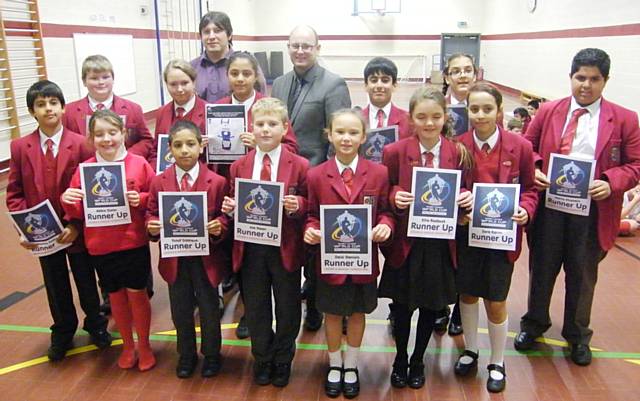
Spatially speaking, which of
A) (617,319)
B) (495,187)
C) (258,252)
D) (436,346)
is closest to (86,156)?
(258,252)

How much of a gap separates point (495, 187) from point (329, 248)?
2.81 ft

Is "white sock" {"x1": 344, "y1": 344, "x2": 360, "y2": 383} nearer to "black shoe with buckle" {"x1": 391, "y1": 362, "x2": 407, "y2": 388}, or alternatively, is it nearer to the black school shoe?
"black shoe with buckle" {"x1": 391, "y1": 362, "x2": 407, "y2": 388}

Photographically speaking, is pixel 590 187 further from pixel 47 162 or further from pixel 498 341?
pixel 47 162

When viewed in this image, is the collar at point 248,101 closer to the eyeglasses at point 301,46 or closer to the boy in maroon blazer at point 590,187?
the eyeglasses at point 301,46

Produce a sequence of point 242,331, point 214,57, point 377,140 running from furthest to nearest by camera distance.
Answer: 1. point 214,57
2. point 242,331
3. point 377,140

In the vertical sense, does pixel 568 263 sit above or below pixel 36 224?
below

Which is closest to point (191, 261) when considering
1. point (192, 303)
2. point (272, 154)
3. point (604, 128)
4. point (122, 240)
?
point (192, 303)

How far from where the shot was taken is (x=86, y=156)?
2.71 meters

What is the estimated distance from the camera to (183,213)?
243 cm

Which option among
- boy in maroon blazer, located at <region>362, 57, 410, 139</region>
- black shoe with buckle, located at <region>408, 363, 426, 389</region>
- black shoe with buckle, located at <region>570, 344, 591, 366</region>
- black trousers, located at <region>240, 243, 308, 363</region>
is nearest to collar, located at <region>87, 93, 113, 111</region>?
black trousers, located at <region>240, 243, 308, 363</region>

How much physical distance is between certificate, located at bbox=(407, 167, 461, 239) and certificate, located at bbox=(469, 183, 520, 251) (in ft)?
0.46

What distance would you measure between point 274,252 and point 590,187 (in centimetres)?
170

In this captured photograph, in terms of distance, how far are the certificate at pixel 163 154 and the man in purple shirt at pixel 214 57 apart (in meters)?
0.61

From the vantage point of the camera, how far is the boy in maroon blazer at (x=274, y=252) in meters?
2.44
